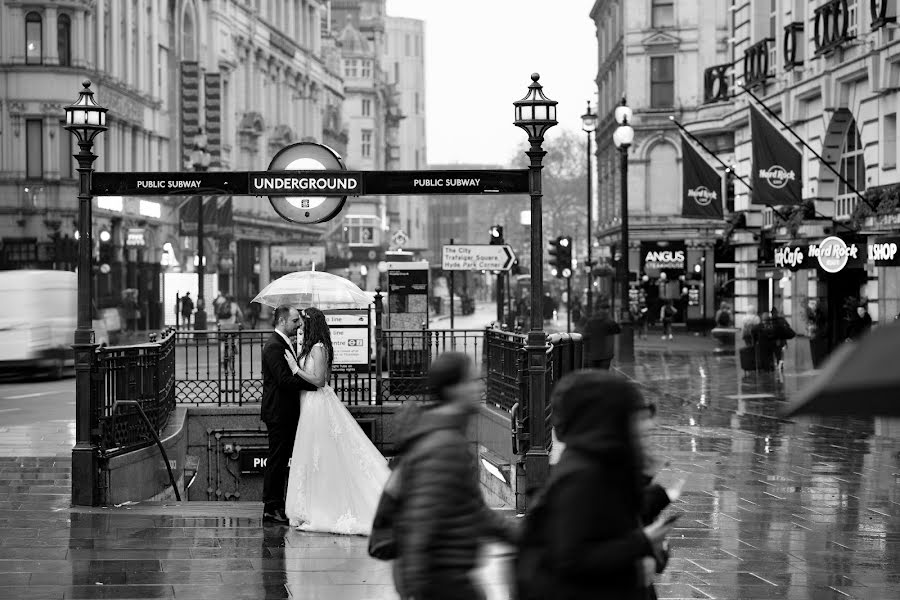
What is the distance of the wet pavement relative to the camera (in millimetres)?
8773

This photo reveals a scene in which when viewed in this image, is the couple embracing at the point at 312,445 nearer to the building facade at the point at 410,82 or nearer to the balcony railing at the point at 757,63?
the balcony railing at the point at 757,63

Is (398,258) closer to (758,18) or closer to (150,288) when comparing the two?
(758,18)

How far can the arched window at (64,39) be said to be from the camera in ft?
165

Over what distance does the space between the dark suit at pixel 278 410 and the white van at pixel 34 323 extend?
1766cm

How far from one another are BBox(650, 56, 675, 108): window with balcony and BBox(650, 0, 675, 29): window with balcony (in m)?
1.61

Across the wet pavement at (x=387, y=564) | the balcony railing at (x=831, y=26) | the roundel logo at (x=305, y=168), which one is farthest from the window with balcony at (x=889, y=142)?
the roundel logo at (x=305, y=168)

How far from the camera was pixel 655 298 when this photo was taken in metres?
61.3

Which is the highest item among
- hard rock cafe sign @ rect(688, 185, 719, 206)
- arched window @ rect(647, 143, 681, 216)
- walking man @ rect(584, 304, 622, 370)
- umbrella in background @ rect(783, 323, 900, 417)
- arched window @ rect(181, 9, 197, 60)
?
arched window @ rect(181, 9, 197, 60)

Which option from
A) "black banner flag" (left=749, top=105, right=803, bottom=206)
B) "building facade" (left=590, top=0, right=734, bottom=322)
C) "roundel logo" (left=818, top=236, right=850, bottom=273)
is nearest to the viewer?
"roundel logo" (left=818, top=236, right=850, bottom=273)

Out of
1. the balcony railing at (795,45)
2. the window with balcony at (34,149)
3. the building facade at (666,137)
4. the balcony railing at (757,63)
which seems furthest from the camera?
the building facade at (666,137)

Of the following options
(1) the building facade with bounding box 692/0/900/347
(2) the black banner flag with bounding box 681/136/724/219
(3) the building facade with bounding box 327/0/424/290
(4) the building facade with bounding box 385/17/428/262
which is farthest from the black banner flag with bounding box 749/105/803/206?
(4) the building facade with bounding box 385/17/428/262

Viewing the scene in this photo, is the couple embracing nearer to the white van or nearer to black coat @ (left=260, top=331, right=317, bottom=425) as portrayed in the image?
black coat @ (left=260, top=331, right=317, bottom=425)

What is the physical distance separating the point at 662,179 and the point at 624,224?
27.4 metres

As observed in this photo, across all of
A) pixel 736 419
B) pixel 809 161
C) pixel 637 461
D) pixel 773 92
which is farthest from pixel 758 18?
pixel 637 461
